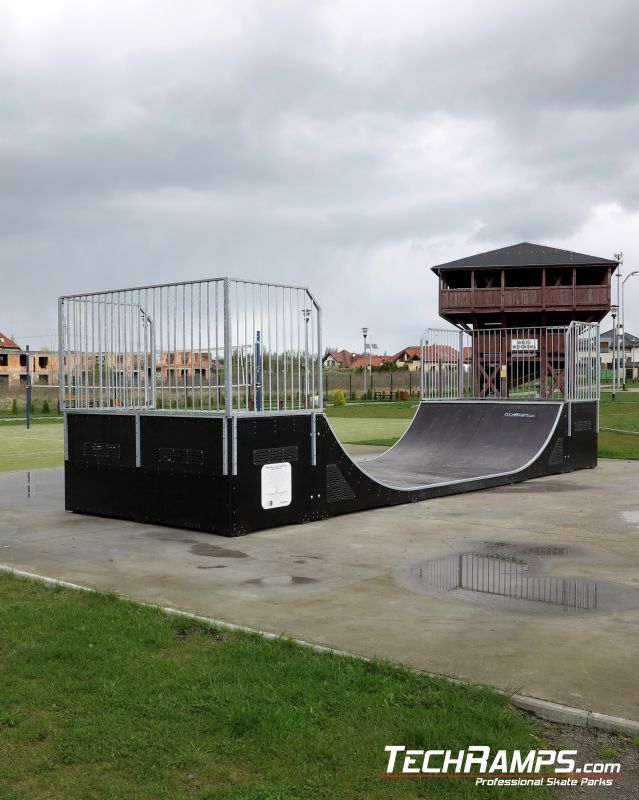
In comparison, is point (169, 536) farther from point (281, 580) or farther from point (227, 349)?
point (281, 580)

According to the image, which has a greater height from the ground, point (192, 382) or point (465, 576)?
point (192, 382)

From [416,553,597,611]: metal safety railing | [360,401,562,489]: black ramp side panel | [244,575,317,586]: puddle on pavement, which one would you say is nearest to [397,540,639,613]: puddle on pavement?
[416,553,597,611]: metal safety railing

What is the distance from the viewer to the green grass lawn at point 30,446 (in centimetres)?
1750

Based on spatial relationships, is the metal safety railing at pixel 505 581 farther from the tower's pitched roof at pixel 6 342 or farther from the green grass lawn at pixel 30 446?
the tower's pitched roof at pixel 6 342

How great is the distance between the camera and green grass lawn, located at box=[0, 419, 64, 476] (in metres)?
17.5

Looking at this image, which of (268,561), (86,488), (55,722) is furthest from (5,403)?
(55,722)

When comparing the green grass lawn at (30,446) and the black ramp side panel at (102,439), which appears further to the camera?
the green grass lawn at (30,446)

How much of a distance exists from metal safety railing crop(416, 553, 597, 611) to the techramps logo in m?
2.70

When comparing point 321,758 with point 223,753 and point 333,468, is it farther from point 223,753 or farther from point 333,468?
point 333,468

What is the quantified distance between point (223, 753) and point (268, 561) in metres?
4.29

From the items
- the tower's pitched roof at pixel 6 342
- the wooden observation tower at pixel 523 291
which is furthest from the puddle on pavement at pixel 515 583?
the tower's pitched roof at pixel 6 342

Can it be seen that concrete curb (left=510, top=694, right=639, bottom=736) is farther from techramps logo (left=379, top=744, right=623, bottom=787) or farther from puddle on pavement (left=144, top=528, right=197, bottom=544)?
puddle on pavement (left=144, top=528, right=197, bottom=544)

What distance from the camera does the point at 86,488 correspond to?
35.9 ft

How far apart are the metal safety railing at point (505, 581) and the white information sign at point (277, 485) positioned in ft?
7.91
